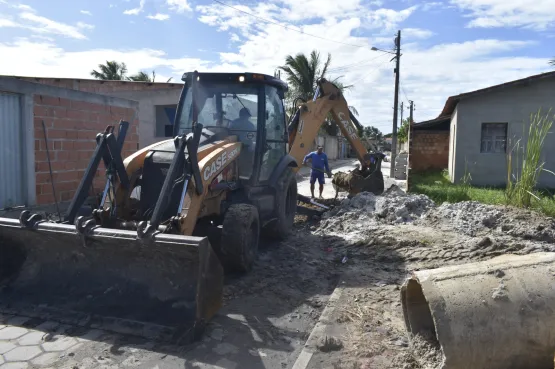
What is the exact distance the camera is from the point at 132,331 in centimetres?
404

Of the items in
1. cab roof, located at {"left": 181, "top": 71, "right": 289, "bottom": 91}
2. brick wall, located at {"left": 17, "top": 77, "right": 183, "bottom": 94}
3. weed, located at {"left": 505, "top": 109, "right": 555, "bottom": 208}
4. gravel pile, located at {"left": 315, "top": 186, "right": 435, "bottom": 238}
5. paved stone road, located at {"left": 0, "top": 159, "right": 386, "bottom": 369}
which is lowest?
paved stone road, located at {"left": 0, "top": 159, "right": 386, "bottom": 369}

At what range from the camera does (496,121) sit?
15.8 m

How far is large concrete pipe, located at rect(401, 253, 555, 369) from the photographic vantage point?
314 cm

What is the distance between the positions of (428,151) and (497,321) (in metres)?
21.9

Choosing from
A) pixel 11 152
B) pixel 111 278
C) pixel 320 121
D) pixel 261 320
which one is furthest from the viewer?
pixel 320 121

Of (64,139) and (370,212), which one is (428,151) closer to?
(370,212)

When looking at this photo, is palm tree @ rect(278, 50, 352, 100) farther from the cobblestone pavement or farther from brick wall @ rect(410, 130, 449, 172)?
the cobblestone pavement

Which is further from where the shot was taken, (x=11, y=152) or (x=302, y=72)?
(x=302, y=72)

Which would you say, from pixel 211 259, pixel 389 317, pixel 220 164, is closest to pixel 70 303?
pixel 211 259

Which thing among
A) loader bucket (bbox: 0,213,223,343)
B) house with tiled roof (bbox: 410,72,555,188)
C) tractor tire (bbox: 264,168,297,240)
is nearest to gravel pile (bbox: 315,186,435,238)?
tractor tire (bbox: 264,168,297,240)

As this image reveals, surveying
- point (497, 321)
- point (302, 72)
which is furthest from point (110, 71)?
point (497, 321)

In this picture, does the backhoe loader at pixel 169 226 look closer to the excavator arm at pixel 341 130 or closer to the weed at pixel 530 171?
A: the excavator arm at pixel 341 130

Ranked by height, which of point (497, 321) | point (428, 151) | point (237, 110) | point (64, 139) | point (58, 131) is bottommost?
point (497, 321)

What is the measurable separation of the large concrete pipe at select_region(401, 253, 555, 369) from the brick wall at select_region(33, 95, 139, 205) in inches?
258
